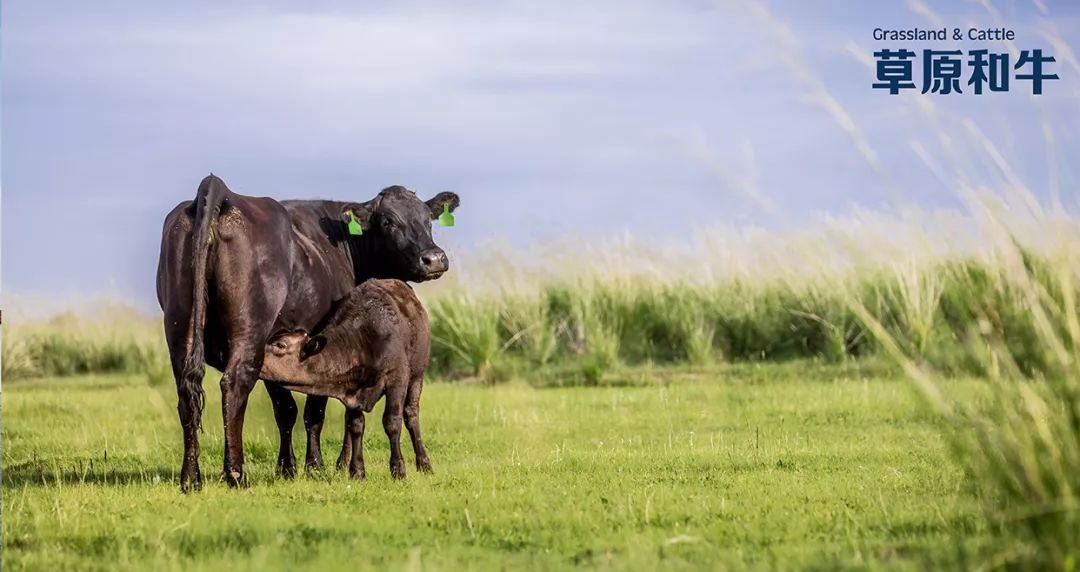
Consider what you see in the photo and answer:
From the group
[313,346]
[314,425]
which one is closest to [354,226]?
[314,425]

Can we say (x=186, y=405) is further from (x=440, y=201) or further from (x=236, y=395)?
(x=440, y=201)

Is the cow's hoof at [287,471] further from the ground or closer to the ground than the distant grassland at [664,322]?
closer to the ground

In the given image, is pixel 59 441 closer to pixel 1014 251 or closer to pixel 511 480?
pixel 511 480

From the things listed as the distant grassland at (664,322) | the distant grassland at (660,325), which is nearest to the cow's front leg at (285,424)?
the distant grassland at (660,325)

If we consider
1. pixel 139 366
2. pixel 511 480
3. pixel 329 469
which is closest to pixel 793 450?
pixel 511 480

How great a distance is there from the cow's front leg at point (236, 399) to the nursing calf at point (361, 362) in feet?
0.64

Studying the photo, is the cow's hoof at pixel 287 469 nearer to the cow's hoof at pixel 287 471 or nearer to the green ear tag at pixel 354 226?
the cow's hoof at pixel 287 471

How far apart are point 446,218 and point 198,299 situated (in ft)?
11.9

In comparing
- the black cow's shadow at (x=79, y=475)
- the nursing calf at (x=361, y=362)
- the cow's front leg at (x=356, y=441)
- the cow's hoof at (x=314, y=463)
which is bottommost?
the black cow's shadow at (x=79, y=475)

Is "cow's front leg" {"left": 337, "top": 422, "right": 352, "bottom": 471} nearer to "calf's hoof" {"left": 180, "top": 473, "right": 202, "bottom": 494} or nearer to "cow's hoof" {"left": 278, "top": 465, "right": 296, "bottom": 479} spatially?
"cow's hoof" {"left": 278, "top": 465, "right": 296, "bottom": 479}

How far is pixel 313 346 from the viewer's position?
980 centimetres

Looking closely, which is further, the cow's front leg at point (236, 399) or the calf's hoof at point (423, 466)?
the calf's hoof at point (423, 466)

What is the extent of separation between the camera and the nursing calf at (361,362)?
983 centimetres

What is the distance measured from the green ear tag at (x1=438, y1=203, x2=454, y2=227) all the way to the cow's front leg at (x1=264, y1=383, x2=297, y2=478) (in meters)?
2.28
